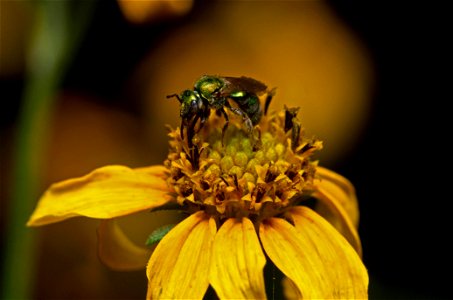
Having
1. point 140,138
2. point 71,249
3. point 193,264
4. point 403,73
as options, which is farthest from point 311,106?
point 193,264

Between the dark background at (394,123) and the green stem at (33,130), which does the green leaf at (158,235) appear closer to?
A: the green stem at (33,130)

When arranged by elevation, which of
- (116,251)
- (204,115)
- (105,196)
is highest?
(204,115)

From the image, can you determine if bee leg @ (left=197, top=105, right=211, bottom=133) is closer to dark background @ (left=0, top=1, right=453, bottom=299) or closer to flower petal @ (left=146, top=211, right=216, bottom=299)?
flower petal @ (left=146, top=211, right=216, bottom=299)

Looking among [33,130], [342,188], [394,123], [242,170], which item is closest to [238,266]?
[242,170]

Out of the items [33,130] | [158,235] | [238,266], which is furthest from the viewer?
[33,130]

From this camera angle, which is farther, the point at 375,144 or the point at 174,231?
the point at 375,144

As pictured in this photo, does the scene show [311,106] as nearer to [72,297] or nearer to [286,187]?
[72,297]

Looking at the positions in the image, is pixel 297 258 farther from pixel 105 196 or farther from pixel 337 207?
pixel 105 196

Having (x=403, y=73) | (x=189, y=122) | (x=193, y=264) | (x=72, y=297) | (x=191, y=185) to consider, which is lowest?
(x=72, y=297)
